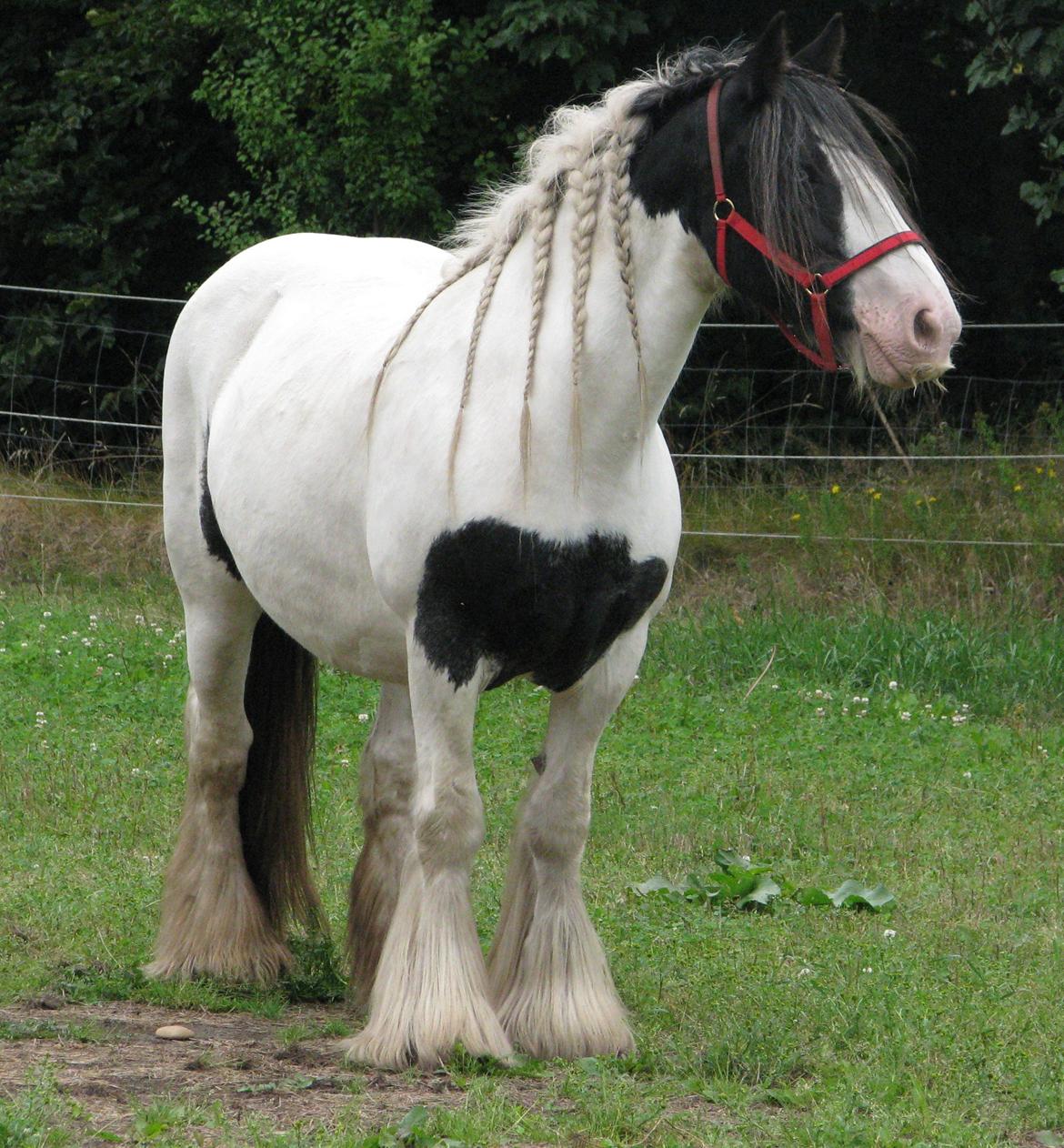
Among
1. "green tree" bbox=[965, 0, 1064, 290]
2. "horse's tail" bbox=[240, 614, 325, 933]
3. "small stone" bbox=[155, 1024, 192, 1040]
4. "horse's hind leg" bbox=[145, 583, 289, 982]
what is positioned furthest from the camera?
"green tree" bbox=[965, 0, 1064, 290]

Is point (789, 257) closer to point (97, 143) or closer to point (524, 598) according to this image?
point (524, 598)

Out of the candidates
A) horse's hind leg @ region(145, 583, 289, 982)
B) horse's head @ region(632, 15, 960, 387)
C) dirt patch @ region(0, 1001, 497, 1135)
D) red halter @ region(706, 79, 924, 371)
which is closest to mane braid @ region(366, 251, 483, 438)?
horse's head @ region(632, 15, 960, 387)

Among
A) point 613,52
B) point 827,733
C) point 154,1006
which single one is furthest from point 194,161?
point 154,1006

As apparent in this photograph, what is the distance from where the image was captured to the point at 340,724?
691cm

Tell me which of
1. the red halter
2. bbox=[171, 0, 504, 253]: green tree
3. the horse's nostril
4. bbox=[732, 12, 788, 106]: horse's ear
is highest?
bbox=[171, 0, 504, 253]: green tree

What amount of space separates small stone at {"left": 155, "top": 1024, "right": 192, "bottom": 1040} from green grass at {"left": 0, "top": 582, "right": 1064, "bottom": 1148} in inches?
10.3

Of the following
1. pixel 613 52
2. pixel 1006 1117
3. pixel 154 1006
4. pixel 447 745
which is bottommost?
pixel 154 1006

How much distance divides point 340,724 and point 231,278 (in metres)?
2.69

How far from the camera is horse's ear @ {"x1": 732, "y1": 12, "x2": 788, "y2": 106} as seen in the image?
308cm

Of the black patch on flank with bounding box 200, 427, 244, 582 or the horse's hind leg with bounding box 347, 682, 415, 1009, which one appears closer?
the horse's hind leg with bounding box 347, 682, 415, 1009

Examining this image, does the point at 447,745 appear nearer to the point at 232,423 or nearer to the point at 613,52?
the point at 232,423

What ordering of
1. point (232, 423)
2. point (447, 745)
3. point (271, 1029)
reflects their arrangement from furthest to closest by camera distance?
point (232, 423)
point (271, 1029)
point (447, 745)

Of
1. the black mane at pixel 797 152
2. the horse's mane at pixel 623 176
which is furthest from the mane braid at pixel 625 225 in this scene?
the black mane at pixel 797 152

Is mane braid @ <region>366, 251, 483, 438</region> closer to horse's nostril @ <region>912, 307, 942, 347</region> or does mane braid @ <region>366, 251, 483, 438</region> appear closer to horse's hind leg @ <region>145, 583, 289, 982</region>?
horse's hind leg @ <region>145, 583, 289, 982</region>
